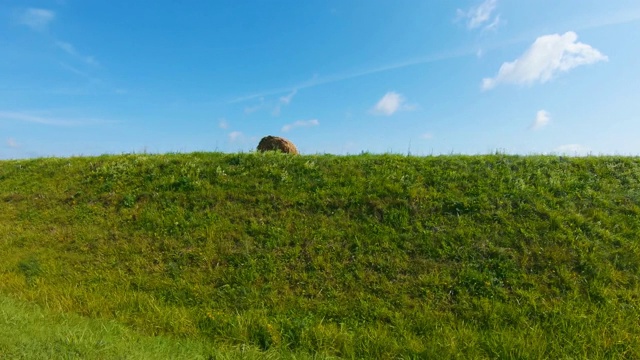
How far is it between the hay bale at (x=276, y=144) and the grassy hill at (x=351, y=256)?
16.8 feet

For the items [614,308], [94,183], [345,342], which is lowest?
[345,342]

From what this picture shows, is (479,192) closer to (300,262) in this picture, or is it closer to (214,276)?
(300,262)

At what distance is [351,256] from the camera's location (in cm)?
819

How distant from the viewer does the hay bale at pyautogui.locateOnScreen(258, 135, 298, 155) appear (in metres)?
17.9

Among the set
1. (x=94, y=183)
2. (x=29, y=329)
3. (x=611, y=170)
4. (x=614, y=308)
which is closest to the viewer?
(x=29, y=329)

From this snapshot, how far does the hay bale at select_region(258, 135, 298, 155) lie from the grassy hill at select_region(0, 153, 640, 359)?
513cm

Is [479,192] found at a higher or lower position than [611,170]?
lower

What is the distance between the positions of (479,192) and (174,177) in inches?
359

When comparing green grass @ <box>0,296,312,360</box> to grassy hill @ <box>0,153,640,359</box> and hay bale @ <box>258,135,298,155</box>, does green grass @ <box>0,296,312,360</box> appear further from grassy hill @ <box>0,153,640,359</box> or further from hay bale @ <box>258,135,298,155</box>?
hay bale @ <box>258,135,298,155</box>

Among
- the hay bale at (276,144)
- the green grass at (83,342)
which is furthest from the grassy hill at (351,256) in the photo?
the hay bale at (276,144)

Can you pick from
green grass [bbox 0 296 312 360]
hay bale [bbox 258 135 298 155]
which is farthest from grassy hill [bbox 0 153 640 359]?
hay bale [bbox 258 135 298 155]

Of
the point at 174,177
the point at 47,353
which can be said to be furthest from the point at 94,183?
the point at 47,353

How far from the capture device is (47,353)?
4.74 meters

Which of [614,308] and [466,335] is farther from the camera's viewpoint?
[614,308]
